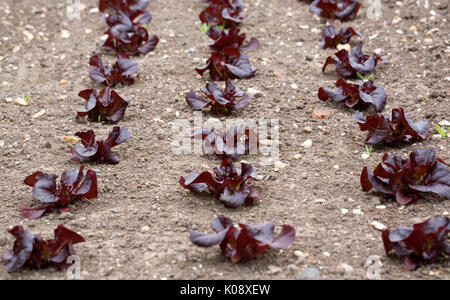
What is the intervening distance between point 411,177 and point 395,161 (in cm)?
13

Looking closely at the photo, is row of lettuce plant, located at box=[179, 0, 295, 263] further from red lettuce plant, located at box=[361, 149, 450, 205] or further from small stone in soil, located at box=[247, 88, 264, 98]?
red lettuce plant, located at box=[361, 149, 450, 205]

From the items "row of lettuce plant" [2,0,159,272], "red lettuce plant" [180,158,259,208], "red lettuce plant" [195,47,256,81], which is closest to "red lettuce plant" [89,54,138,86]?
"row of lettuce plant" [2,0,159,272]

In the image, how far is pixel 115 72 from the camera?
5.15 m

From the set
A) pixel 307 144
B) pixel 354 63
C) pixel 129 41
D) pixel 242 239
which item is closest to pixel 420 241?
pixel 242 239

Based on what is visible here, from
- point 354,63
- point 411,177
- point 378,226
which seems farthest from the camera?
point 354,63

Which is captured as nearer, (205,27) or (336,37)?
(336,37)

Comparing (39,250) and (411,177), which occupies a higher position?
(411,177)

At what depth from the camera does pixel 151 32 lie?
20.6 ft

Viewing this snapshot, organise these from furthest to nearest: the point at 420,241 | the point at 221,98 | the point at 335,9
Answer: the point at 335,9 → the point at 221,98 → the point at 420,241

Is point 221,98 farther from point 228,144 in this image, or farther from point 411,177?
point 411,177

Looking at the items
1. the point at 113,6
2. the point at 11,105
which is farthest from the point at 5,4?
the point at 11,105
